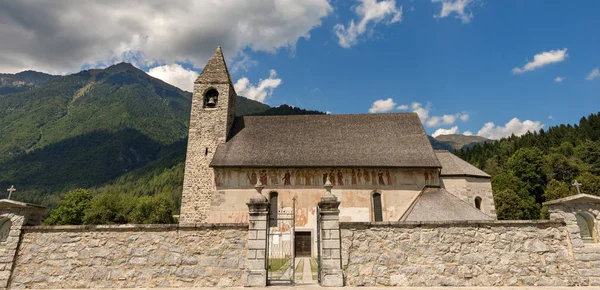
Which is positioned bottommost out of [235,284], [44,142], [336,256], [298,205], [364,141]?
[235,284]

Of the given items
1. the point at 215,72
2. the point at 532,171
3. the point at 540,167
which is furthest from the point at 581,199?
the point at 540,167

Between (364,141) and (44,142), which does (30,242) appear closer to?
(364,141)

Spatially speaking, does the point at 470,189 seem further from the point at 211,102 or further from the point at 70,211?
the point at 70,211

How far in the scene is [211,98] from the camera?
23.3m

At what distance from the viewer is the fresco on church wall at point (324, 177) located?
19344 mm

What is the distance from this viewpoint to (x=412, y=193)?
62.8 ft

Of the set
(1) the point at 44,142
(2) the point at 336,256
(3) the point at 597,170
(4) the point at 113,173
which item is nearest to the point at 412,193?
(2) the point at 336,256

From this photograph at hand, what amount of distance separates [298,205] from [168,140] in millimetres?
180236

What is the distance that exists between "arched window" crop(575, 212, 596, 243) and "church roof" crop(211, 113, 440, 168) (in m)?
10.1

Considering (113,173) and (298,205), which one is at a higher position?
(113,173)

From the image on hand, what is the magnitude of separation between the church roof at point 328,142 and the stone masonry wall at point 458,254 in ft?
33.9

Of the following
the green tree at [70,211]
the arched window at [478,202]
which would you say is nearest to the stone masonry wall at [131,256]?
the arched window at [478,202]

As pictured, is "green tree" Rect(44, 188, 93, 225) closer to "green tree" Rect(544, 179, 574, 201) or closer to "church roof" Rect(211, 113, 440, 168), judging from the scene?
"church roof" Rect(211, 113, 440, 168)

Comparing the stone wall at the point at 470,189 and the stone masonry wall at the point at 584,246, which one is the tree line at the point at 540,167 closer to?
the stone wall at the point at 470,189
